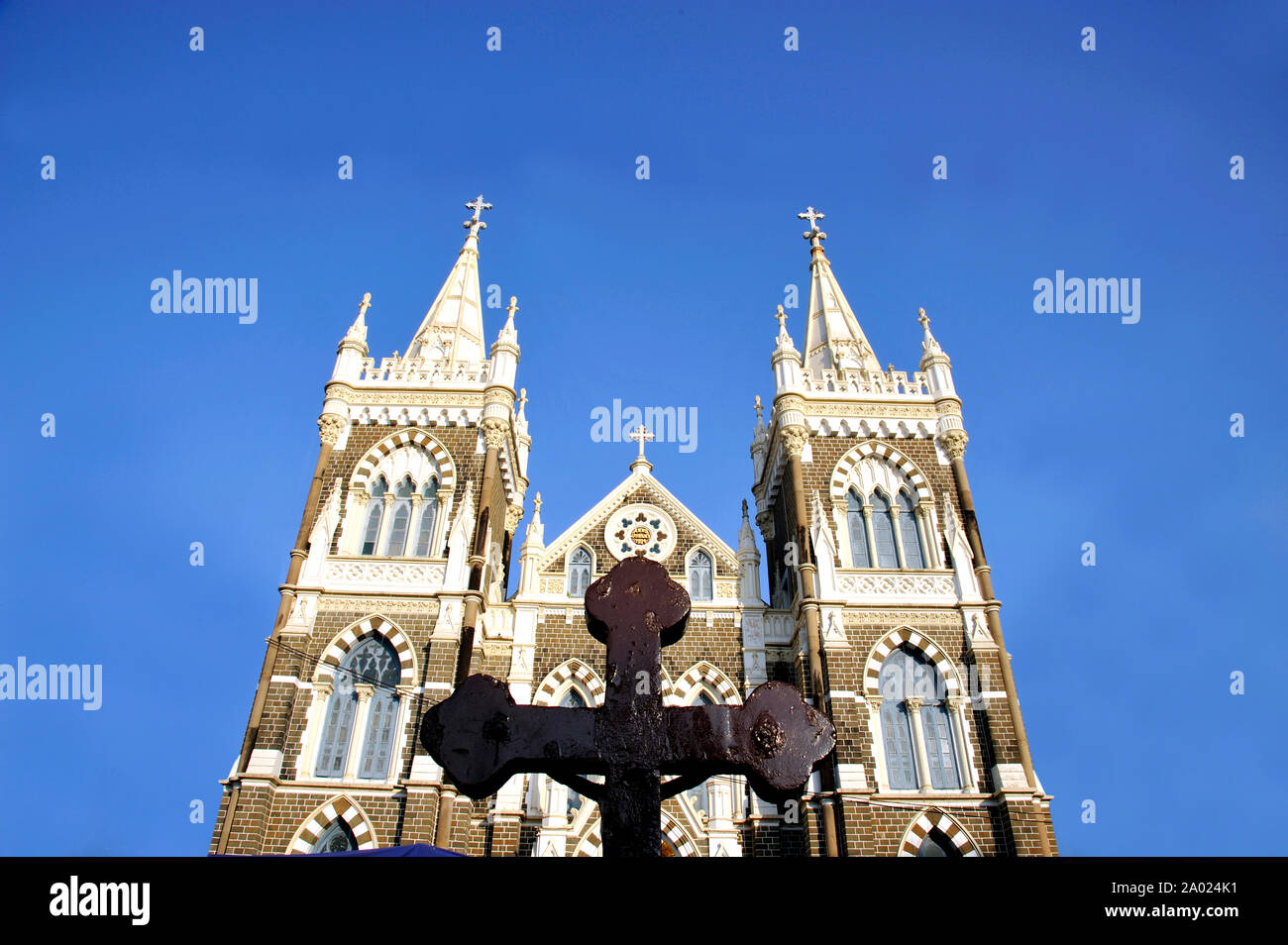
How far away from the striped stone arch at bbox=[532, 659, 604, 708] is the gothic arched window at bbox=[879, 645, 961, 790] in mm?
6413

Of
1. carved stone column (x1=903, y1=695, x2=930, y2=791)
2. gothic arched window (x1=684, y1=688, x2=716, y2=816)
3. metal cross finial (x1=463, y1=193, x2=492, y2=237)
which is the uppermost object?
metal cross finial (x1=463, y1=193, x2=492, y2=237)

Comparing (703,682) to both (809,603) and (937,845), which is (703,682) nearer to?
(809,603)

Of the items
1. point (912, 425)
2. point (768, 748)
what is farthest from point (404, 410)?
point (768, 748)

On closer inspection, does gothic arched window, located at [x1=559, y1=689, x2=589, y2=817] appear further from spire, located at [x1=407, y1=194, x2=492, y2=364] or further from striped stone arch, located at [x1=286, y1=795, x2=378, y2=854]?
spire, located at [x1=407, y1=194, x2=492, y2=364]

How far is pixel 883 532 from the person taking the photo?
917 inches

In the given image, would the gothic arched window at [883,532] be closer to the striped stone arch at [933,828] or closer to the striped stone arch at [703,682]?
the striped stone arch at [703,682]

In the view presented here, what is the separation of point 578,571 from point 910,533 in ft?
27.8

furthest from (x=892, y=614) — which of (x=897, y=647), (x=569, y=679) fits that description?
(x=569, y=679)

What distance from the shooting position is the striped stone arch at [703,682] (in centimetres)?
2091

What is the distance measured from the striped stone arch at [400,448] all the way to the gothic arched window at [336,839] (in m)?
8.28

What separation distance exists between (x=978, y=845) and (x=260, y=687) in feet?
50.3

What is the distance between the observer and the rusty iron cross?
4254 mm

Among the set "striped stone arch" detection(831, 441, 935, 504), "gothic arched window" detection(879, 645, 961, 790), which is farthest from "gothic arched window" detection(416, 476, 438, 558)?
"gothic arched window" detection(879, 645, 961, 790)
